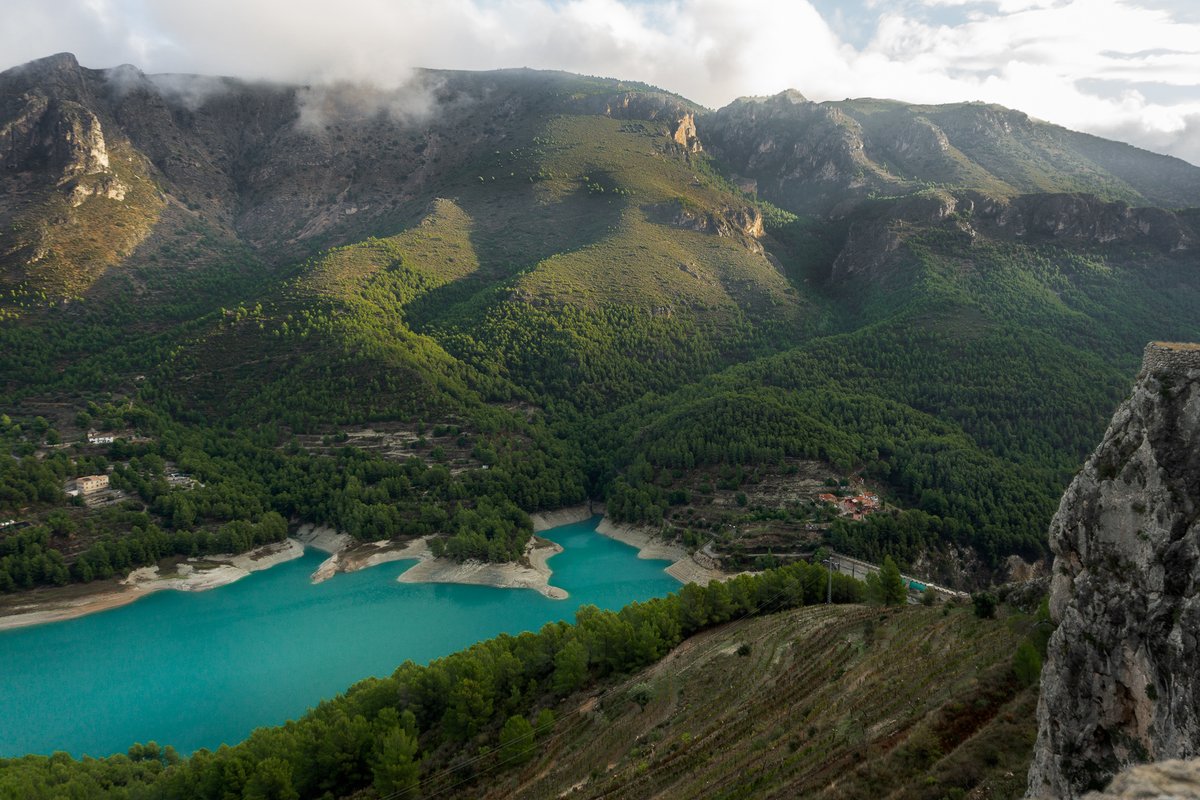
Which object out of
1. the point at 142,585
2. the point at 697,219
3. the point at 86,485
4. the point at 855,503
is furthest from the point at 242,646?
the point at 697,219

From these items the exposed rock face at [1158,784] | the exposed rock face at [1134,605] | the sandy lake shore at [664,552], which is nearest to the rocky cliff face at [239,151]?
the sandy lake shore at [664,552]

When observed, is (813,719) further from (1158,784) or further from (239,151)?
(239,151)

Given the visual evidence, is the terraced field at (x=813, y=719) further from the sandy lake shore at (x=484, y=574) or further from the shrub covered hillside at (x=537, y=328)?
the shrub covered hillside at (x=537, y=328)

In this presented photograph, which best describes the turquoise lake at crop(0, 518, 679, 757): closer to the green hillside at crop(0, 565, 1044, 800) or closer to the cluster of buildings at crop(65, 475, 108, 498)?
the green hillside at crop(0, 565, 1044, 800)

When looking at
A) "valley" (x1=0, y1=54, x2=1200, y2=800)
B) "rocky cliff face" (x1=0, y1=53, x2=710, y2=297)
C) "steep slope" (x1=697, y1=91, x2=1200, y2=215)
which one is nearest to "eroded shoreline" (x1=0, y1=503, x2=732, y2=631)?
"valley" (x1=0, y1=54, x2=1200, y2=800)

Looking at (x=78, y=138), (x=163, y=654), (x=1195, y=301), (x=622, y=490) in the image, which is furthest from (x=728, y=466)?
(x=78, y=138)
